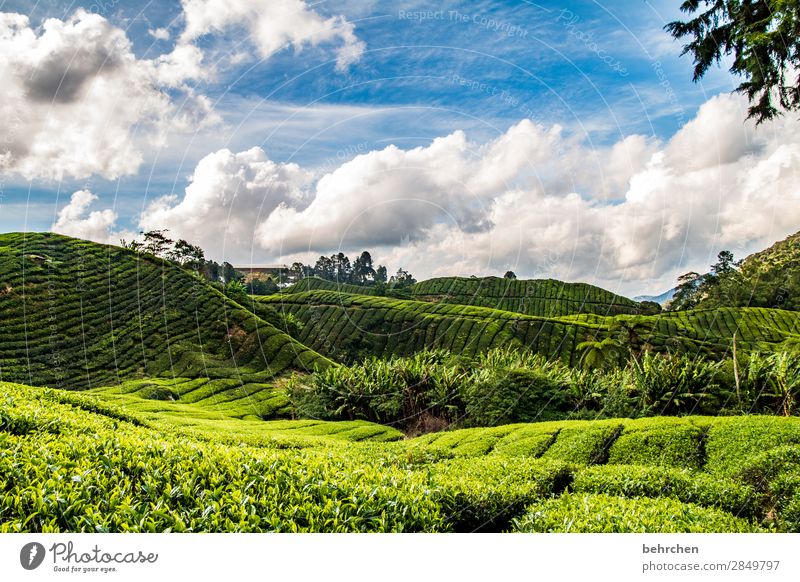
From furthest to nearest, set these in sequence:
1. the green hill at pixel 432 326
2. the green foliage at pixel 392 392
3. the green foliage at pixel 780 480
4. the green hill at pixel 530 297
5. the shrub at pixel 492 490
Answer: the green hill at pixel 530 297 → the green hill at pixel 432 326 → the green foliage at pixel 392 392 → the green foliage at pixel 780 480 → the shrub at pixel 492 490

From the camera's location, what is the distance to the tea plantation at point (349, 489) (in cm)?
327

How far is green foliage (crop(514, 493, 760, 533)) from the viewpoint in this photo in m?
4.04

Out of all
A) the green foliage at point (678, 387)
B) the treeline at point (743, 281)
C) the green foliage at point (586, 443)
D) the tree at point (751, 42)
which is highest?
the tree at point (751, 42)

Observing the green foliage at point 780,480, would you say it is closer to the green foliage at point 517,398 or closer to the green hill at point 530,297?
the green foliage at point 517,398

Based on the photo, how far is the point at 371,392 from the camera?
16422 millimetres

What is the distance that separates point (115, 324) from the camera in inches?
1217

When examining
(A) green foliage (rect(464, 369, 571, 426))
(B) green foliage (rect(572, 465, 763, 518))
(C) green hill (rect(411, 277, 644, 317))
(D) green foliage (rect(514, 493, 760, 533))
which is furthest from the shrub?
(C) green hill (rect(411, 277, 644, 317))

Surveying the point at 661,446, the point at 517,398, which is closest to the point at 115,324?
the point at 517,398

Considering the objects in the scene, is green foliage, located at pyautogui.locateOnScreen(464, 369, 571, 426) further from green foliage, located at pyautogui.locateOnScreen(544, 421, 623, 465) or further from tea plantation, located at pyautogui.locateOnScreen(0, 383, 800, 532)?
tea plantation, located at pyautogui.locateOnScreen(0, 383, 800, 532)

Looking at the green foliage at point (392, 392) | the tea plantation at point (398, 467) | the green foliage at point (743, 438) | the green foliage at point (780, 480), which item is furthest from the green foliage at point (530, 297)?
the green foliage at point (780, 480)

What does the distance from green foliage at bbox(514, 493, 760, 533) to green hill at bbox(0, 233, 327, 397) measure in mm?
25044

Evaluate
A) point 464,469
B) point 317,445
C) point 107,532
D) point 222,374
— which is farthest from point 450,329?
point 107,532

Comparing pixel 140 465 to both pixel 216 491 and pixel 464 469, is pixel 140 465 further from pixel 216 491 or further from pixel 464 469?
pixel 464 469

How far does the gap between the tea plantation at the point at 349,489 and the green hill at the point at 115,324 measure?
75.7 feet
